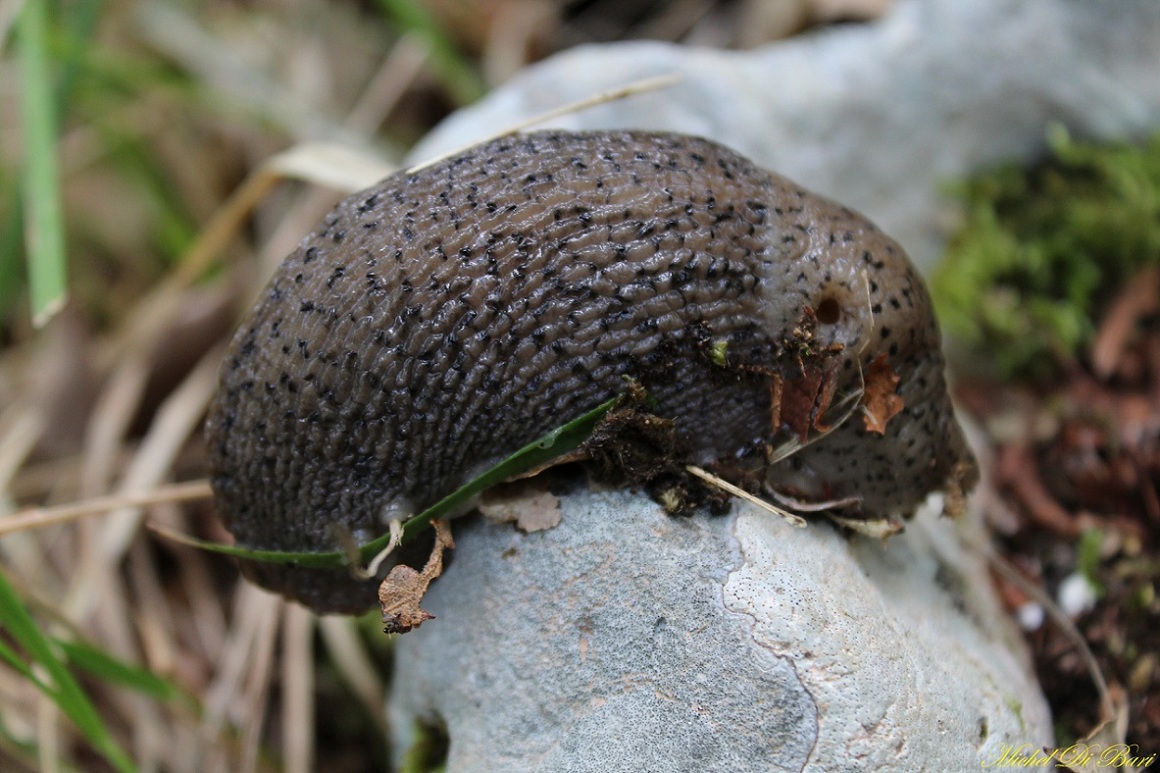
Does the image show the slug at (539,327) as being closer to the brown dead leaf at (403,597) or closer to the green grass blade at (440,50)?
the brown dead leaf at (403,597)

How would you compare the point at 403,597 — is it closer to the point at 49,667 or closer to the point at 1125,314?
the point at 49,667

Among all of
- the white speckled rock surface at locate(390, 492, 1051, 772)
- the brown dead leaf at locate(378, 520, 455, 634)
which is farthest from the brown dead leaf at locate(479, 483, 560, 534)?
the brown dead leaf at locate(378, 520, 455, 634)

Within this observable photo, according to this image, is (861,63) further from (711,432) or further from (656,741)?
(656,741)

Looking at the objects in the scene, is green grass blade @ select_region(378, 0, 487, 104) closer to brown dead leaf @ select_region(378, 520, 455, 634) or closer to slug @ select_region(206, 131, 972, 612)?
slug @ select_region(206, 131, 972, 612)

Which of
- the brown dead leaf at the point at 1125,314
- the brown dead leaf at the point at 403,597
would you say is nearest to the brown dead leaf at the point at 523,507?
the brown dead leaf at the point at 403,597

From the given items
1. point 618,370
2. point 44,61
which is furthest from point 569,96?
point 44,61

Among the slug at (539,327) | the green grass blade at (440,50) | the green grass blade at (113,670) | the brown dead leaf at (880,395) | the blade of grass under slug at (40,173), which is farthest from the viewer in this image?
the green grass blade at (440,50)
